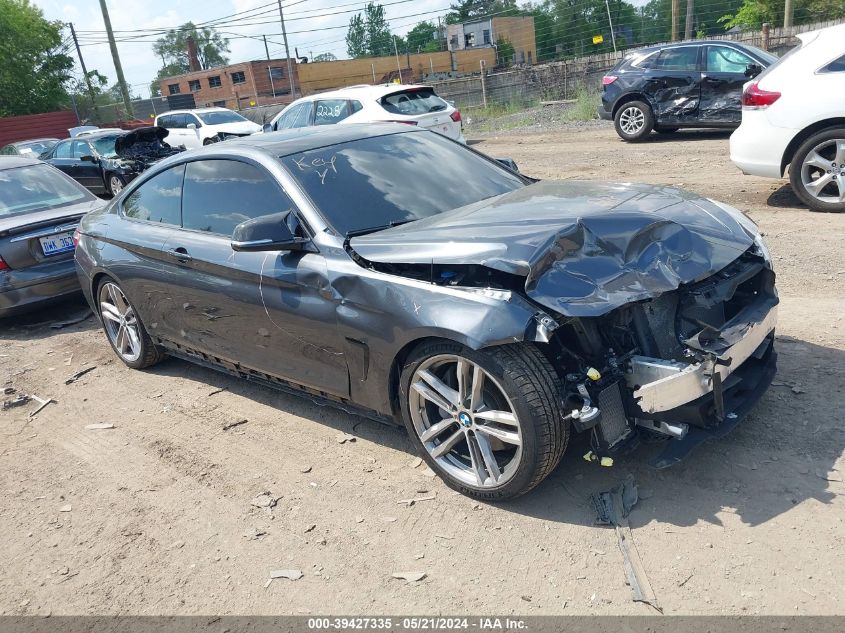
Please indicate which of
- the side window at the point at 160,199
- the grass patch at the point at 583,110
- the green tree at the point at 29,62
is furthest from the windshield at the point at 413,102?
the green tree at the point at 29,62

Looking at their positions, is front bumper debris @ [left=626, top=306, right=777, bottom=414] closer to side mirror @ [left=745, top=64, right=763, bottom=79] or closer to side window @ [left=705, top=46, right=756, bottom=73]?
side mirror @ [left=745, top=64, right=763, bottom=79]

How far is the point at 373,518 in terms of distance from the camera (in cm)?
349

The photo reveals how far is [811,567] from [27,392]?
550 cm

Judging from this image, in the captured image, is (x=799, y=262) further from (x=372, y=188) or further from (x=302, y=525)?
(x=302, y=525)

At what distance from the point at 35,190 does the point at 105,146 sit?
29.6 ft

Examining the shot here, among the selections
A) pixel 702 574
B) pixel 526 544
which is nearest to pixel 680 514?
pixel 702 574

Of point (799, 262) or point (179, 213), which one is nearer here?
point (179, 213)

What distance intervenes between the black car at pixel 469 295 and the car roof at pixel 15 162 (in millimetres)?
4379

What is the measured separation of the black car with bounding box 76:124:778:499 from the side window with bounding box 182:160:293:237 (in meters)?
0.01

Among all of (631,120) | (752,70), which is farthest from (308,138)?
(631,120)

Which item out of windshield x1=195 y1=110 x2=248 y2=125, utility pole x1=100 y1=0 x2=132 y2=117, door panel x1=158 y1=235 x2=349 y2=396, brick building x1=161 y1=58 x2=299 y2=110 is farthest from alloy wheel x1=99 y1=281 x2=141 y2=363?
brick building x1=161 y1=58 x2=299 y2=110

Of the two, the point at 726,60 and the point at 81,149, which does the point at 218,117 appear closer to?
A: the point at 81,149

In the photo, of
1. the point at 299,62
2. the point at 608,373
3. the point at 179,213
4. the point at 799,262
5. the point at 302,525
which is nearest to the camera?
the point at 608,373

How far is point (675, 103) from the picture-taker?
1312 cm
